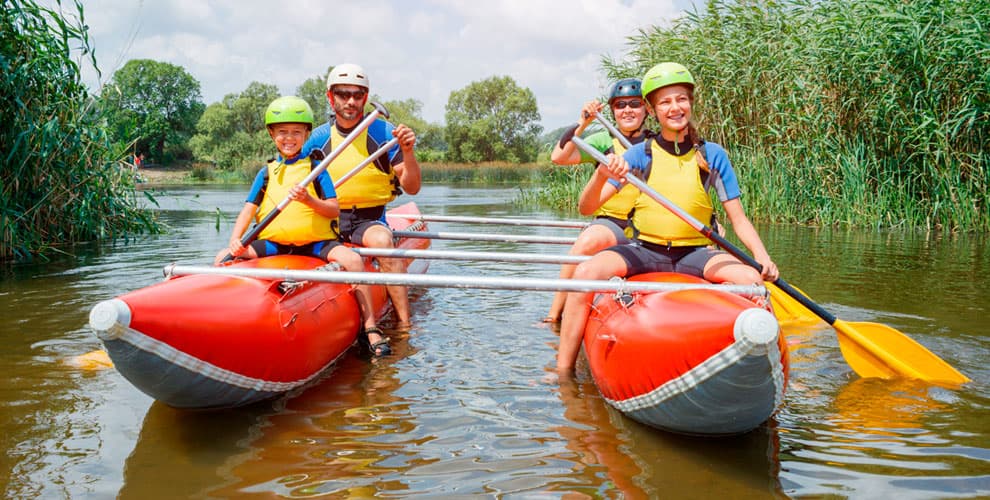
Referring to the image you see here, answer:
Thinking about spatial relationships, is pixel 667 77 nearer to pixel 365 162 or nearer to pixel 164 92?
pixel 365 162

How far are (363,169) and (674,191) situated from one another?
243 cm

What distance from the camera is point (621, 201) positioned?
5180 millimetres

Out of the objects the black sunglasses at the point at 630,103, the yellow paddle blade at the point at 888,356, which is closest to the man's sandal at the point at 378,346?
the black sunglasses at the point at 630,103

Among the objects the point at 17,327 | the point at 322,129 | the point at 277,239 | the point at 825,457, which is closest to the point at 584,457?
the point at 825,457

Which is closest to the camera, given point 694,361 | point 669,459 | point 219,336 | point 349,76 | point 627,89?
point 694,361

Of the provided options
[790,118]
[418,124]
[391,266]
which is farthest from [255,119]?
[391,266]

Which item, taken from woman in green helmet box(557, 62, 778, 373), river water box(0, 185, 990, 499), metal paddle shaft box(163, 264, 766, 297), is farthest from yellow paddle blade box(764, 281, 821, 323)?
metal paddle shaft box(163, 264, 766, 297)

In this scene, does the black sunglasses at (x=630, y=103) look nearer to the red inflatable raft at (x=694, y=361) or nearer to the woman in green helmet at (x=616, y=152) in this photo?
the woman in green helmet at (x=616, y=152)

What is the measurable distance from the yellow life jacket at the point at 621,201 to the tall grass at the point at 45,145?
6015 mm

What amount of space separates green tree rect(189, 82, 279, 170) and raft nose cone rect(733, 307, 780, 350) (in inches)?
1856

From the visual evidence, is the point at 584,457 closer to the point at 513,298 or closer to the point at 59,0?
the point at 513,298

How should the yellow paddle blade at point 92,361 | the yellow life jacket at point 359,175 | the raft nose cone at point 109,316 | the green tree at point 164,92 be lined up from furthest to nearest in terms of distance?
the green tree at point 164,92
the yellow life jacket at point 359,175
the yellow paddle blade at point 92,361
the raft nose cone at point 109,316

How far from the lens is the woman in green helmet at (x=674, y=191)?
380 centimetres

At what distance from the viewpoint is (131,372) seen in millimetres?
2967
